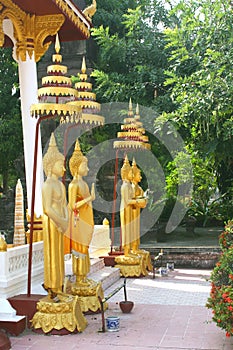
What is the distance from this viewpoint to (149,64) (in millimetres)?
13633

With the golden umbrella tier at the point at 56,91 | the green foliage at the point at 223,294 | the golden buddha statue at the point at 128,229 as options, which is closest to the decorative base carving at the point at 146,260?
the golden buddha statue at the point at 128,229

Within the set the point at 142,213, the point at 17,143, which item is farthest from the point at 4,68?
the point at 142,213

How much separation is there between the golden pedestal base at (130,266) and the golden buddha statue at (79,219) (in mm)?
2700

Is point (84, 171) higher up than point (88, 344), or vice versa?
point (84, 171)

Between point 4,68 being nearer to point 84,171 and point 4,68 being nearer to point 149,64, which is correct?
point 149,64

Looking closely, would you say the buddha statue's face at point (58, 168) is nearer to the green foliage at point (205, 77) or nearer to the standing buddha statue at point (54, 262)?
the standing buddha statue at point (54, 262)

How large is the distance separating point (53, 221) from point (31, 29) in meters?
3.78

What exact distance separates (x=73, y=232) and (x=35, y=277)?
83cm

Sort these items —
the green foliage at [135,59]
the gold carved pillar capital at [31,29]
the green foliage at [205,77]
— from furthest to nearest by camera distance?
1. the green foliage at [135,59]
2. the green foliage at [205,77]
3. the gold carved pillar capital at [31,29]

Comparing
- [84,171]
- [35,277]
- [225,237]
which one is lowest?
[35,277]

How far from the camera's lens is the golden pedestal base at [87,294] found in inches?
252

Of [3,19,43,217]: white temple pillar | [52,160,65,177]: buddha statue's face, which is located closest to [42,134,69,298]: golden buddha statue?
[52,160,65,177]: buddha statue's face

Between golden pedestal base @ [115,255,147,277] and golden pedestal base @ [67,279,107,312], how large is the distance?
2.74m

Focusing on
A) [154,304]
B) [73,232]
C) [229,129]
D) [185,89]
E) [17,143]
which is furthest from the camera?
[17,143]
